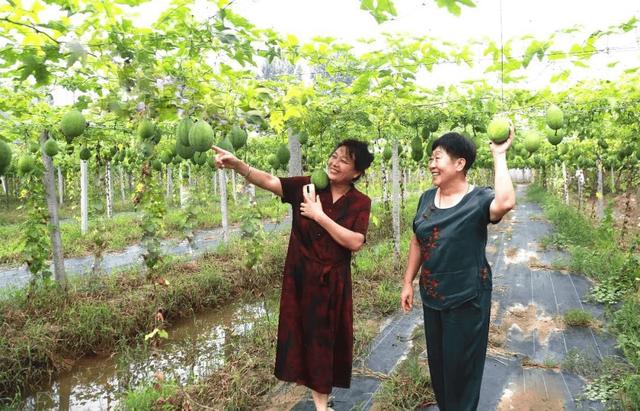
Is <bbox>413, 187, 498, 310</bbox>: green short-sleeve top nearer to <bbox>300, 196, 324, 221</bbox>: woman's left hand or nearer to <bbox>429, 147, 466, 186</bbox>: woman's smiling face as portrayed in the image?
<bbox>429, 147, 466, 186</bbox>: woman's smiling face

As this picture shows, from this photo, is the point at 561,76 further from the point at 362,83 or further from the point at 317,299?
the point at 317,299

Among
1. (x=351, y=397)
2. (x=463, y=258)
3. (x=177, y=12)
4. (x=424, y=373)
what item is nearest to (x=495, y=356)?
(x=424, y=373)

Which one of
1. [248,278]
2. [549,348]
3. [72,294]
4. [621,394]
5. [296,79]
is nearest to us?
[621,394]

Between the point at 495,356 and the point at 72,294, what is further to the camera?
the point at 72,294

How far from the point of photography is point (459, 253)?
2303 mm

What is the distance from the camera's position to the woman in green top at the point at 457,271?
7.50 ft

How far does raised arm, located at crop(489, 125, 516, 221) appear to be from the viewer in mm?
2078

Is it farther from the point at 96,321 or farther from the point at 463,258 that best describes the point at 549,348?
the point at 96,321

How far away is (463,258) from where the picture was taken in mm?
2303

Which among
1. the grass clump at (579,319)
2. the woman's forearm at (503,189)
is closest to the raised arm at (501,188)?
the woman's forearm at (503,189)

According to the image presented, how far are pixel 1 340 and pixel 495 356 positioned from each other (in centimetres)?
458

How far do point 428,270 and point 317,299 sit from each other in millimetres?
703

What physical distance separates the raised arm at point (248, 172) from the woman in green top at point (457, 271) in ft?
3.05

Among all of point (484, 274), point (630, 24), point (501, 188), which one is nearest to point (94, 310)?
point (484, 274)
